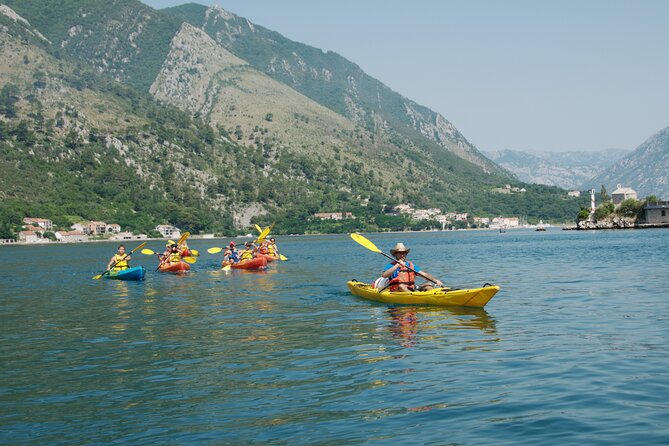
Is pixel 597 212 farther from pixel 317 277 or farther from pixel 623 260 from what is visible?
pixel 317 277

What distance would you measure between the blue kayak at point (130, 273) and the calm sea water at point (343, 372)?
56.7 feet

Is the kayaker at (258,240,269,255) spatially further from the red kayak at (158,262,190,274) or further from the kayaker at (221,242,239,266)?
the red kayak at (158,262,190,274)

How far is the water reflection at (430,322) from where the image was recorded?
23855 millimetres

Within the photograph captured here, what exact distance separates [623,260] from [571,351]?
44.2 metres

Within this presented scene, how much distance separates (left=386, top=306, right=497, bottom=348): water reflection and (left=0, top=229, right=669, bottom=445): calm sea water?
163mm

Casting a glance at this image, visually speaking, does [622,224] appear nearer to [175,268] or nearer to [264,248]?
[264,248]

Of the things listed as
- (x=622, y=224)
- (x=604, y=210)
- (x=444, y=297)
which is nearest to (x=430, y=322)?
(x=444, y=297)

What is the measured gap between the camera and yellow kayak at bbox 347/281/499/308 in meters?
28.9

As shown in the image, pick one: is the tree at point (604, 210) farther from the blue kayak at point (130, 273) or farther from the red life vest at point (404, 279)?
the red life vest at point (404, 279)

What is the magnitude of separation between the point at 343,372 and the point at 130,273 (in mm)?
39519

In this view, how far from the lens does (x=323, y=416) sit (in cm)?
1427

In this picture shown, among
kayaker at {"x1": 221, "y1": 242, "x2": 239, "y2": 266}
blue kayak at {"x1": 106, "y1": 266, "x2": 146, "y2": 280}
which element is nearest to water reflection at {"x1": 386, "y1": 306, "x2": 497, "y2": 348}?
blue kayak at {"x1": 106, "y1": 266, "x2": 146, "y2": 280}

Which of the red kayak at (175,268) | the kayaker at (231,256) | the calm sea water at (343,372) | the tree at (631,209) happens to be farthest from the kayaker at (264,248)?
the tree at (631,209)

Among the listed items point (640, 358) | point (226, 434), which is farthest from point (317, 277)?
point (226, 434)
